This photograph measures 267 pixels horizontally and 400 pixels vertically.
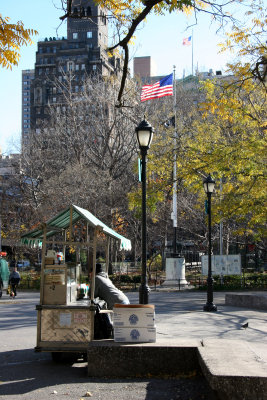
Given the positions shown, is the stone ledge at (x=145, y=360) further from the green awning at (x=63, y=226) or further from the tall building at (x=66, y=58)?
the tall building at (x=66, y=58)

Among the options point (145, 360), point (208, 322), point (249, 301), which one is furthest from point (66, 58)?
point (145, 360)

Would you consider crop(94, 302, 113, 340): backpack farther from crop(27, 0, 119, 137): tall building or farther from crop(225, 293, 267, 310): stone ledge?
crop(27, 0, 119, 137): tall building

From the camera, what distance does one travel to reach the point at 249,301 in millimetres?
18391

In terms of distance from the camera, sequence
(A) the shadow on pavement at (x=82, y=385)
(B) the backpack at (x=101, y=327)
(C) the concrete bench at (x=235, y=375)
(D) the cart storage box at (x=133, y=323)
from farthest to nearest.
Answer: (B) the backpack at (x=101, y=327), (D) the cart storage box at (x=133, y=323), (A) the shadow on pavement at (x=82, y=385), (C) the concrete bench at (x=235, y=375)

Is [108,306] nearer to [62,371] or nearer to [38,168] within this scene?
[62,371]

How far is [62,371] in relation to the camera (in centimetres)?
831

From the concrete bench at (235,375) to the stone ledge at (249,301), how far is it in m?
11.3

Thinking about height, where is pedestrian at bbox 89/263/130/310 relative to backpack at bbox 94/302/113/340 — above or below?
above

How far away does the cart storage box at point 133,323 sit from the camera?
792 cm

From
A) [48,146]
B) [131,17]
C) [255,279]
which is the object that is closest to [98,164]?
[48,146]

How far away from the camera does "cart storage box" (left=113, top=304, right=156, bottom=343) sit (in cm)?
792

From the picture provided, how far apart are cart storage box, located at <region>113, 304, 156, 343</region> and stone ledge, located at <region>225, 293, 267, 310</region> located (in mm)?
10783

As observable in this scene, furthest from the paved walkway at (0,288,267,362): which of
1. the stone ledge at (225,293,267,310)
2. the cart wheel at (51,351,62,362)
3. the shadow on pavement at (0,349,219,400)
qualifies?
the cart wheel at (51,351,62,362)

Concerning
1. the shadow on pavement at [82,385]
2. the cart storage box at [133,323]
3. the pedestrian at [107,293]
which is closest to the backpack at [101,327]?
the pedestrian at [107,293]
